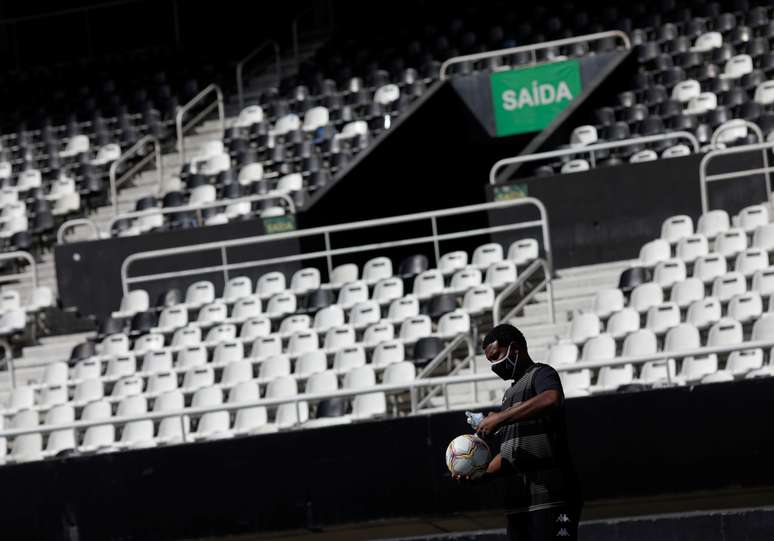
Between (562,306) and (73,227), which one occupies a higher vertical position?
(73,227)

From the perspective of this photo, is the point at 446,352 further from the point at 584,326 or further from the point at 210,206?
the point at 210,206

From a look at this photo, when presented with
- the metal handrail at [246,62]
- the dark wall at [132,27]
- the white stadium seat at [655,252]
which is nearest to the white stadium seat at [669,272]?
the white stadium seat at [655,252]

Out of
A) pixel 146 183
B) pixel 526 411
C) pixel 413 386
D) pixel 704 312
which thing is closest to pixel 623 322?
pixel 704 312

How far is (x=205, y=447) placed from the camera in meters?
14.2

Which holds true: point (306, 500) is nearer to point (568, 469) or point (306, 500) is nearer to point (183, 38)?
point (568, 469)

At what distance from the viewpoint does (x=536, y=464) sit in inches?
306

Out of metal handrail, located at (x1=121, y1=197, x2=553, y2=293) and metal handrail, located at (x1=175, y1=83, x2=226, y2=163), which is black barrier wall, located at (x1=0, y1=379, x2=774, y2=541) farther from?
metal handrail, located at (x1=175, y1=83, x2=226, y2=163)

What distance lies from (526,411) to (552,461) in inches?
13.9

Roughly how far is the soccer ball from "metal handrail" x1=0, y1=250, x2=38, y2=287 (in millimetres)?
13142

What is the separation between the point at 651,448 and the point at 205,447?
13.1ft

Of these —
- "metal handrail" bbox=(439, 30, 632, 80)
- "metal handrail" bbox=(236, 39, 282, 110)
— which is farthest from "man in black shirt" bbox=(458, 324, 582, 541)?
"metal handrail" bbox=(236, 39, 282, 110)

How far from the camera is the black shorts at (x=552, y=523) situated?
771cm

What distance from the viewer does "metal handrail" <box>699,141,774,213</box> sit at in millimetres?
17172

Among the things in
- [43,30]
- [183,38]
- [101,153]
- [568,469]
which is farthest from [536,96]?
[568,469]
